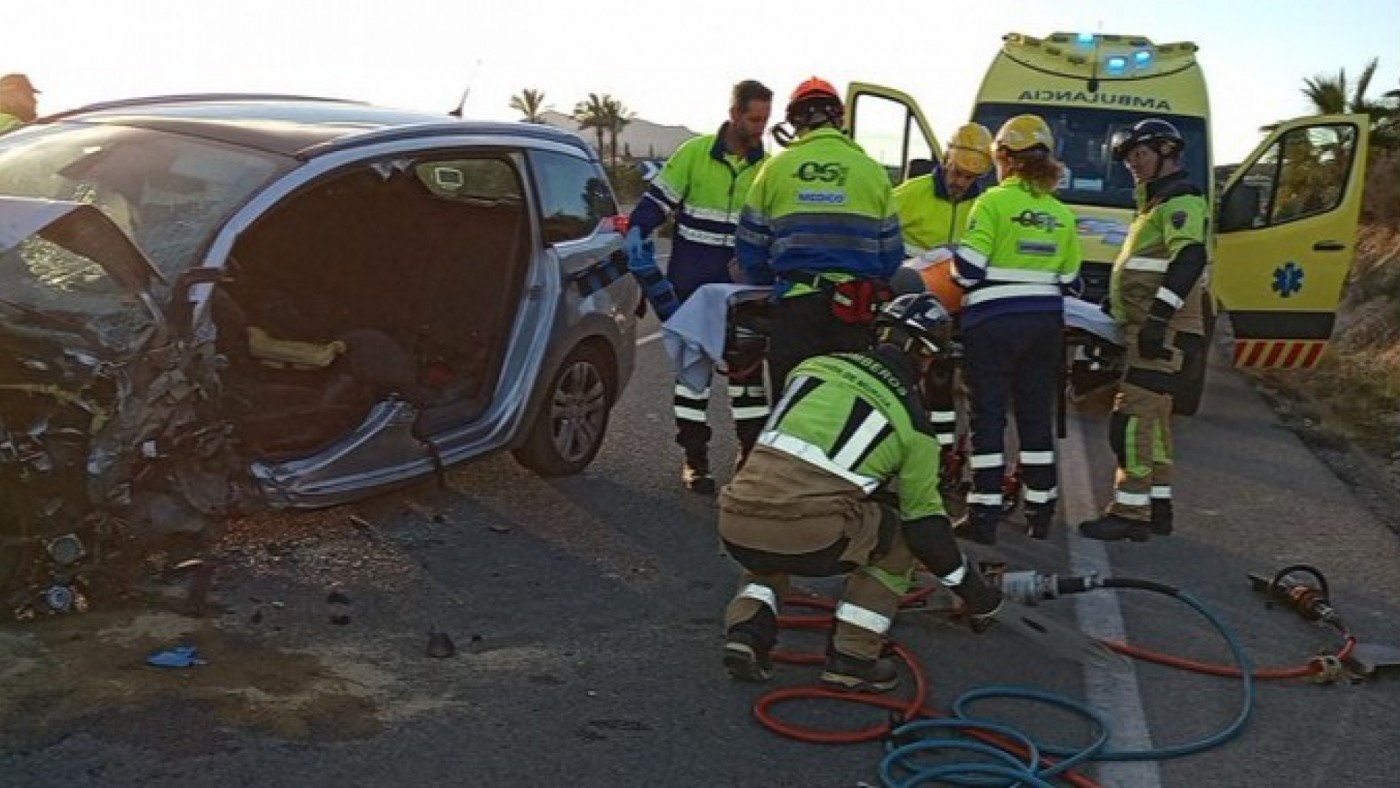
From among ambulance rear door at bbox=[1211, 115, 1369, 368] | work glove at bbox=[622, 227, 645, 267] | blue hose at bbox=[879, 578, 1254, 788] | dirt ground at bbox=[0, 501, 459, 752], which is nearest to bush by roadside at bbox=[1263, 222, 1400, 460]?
ambulance rear door at bbox=[1211, 115, 1369, 368]

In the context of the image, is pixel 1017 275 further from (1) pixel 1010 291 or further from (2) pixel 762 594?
(2) pixel 762 594

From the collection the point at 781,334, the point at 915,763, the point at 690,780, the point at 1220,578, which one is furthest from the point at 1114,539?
Result: the point at 690,780

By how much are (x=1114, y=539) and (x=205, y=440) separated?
4.16 meters

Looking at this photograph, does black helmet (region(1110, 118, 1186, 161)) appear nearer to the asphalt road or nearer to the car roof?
the asphalt road

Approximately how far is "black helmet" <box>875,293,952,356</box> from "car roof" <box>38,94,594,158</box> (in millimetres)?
2200

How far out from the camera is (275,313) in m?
6.23

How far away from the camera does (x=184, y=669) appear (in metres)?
4.34

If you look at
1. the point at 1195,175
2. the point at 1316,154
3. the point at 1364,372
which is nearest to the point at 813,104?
the point at 1195,175

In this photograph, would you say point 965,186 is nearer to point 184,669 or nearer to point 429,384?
point 429,384

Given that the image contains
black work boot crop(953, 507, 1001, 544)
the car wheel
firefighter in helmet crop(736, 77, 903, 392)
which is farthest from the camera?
the car wheel

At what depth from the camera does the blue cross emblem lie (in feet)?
34.1

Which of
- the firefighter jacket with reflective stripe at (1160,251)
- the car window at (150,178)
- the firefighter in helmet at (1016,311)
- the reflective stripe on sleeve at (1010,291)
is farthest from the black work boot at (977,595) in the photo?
the car window at (150,178)

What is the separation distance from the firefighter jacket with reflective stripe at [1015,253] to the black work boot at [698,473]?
4.97ft

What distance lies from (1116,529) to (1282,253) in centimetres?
451
